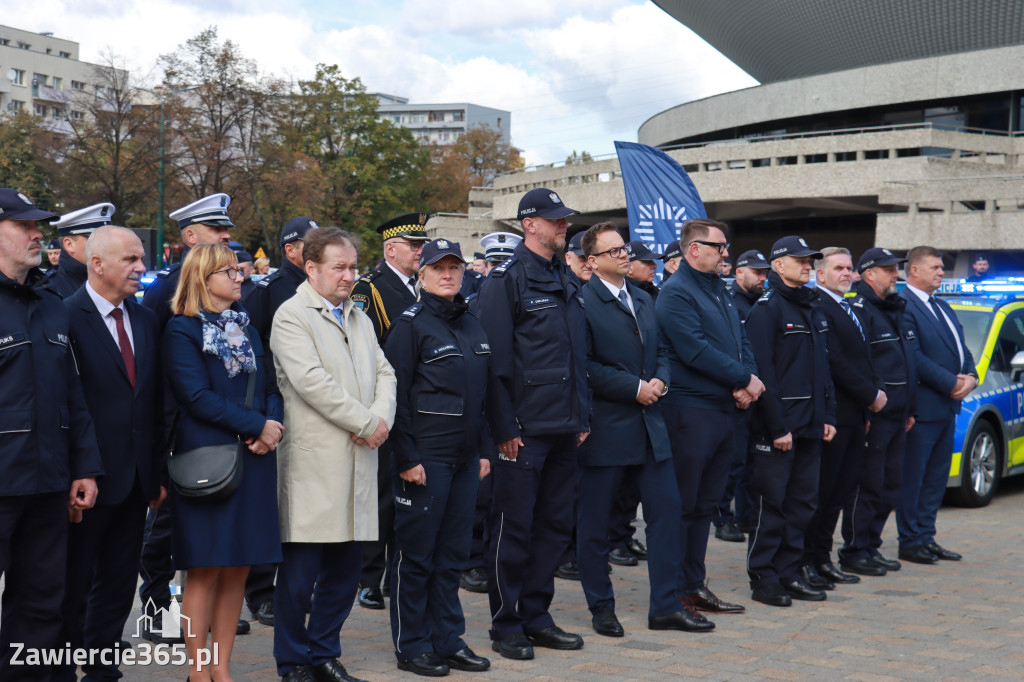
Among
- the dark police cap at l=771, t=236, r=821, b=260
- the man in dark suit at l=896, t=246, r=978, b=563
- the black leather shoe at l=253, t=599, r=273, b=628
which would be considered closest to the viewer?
the black leather shoe at l=253, t=599, r=273, b=628

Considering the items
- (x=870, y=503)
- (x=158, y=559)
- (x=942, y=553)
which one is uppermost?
(x=870, y=503)

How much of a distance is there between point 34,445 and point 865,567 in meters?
6.05

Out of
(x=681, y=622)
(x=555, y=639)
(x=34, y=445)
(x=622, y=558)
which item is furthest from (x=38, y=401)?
(x=622, y=558)

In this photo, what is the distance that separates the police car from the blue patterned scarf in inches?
308

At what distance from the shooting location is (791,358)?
7277 millimetres

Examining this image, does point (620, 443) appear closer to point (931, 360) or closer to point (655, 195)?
point (931, 360)

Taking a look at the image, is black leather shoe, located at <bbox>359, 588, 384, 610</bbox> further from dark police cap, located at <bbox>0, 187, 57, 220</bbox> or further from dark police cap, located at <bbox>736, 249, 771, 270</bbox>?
dark police cap, located at <bbox>736, 249, 771, 270</bbox>

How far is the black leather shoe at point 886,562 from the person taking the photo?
8172 mm

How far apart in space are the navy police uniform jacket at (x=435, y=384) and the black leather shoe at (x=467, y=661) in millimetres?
991

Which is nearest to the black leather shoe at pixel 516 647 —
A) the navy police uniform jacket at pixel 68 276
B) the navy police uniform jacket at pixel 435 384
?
the navy police uniform jacket at pixel 435 384

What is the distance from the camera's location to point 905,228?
29.4 metres

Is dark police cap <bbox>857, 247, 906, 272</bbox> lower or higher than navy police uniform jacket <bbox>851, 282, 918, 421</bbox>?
higher

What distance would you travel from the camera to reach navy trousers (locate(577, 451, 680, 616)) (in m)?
6.36

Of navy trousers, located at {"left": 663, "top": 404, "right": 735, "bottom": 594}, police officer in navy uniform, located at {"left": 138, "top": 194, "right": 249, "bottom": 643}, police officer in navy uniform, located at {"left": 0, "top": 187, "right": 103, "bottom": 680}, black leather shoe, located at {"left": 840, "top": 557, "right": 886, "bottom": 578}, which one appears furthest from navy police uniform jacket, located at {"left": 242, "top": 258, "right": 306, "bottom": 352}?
black leather shoe, located at {"left": 840, "top": 557, "right": 886, "bottom": 578}
